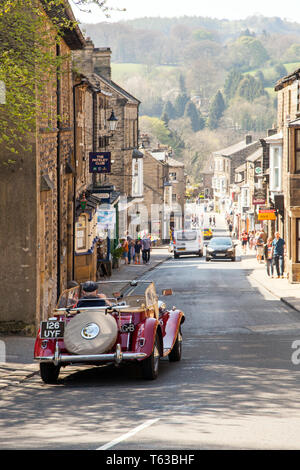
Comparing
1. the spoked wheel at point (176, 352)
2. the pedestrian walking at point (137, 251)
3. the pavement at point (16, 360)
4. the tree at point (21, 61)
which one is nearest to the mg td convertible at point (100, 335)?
the pavement at point (16, 360)

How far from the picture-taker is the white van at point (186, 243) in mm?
52719

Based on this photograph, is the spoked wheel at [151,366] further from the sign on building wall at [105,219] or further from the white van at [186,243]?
the white van at [186,243]

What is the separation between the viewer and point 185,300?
25141mm

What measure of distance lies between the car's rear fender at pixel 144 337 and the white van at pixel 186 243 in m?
41.4

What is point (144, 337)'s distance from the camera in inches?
437

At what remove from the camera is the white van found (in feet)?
173

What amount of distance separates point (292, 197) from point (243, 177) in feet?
222

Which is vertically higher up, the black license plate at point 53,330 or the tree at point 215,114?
the tree at point 215,114

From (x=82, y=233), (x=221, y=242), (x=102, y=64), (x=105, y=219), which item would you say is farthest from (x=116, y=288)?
(x=102, y=64)

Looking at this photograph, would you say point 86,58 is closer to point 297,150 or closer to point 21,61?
point 297,150

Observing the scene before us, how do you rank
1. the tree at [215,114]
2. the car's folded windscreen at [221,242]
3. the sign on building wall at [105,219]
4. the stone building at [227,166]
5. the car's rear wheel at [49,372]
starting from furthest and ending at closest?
1. the tree at [215,114]
2. the stone building at [227,166]
3. the car's folded windscreen at [221,242]
4. the sign on building wall at [105,219]
5. the car's rear wheel at [49,372]

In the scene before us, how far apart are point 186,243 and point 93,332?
42207 millimetres

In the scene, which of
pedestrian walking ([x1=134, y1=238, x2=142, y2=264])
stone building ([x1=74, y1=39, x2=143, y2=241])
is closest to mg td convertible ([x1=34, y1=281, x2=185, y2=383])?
pedestrian walking ([x1=134, y1=238, x2=142, y2=264])

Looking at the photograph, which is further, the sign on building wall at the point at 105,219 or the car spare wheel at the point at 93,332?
the sign on building wall at the point at 105,219
